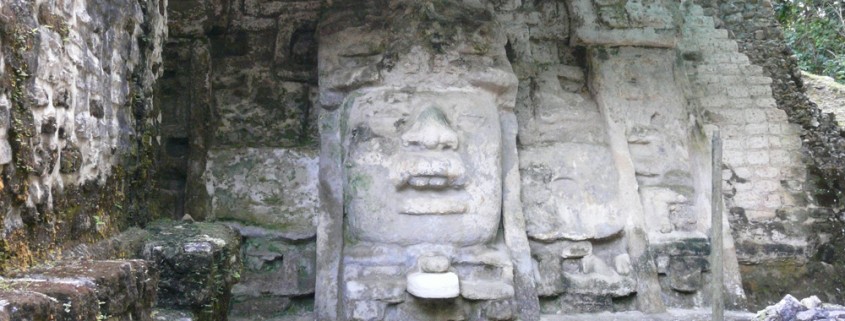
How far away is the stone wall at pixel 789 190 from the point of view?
575 cm

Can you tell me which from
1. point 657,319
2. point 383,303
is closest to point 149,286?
point 383,303

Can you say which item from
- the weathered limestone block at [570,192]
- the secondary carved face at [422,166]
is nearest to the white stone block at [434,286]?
the secondary carved face at [422,166]

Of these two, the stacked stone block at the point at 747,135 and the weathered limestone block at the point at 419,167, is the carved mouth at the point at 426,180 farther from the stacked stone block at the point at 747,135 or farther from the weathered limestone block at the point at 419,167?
the stacked stone block at the point at 747,135

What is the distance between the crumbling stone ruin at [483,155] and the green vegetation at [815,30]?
4.31 meters

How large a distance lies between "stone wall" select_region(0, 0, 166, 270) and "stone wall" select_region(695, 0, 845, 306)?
383cm

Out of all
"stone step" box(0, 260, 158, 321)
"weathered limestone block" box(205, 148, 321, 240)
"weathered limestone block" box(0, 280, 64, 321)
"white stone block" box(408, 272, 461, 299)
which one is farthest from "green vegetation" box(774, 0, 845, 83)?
"weathered limestone block" box(0, 280, 64, 321)

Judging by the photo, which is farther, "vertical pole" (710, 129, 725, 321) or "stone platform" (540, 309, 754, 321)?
"stone platform" (540, 309, 754, 321)

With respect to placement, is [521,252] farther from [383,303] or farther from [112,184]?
[112,184]

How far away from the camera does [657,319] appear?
504 cm

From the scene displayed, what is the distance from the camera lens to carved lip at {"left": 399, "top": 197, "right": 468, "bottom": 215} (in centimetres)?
477

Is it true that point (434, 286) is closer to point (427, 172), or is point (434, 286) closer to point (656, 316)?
point (427, 172)

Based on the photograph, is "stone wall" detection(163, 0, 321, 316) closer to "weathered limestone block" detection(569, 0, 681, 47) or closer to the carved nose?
the carved nose

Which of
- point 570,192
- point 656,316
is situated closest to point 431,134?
point 570,192

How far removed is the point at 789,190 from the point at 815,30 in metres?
5.00
